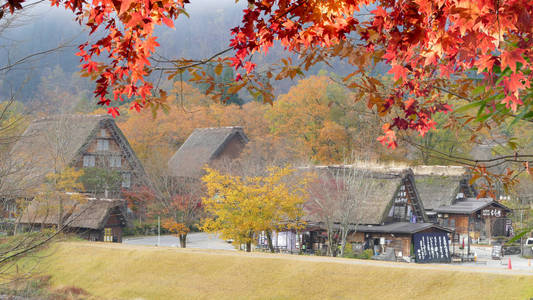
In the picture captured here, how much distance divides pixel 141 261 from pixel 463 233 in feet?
75.3

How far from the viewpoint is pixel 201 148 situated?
37.3 meters

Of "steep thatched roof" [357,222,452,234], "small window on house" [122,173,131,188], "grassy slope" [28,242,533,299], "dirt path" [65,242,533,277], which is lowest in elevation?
"grassy slope" [28,242,533,299]

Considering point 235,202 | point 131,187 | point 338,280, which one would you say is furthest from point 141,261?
point 131,187

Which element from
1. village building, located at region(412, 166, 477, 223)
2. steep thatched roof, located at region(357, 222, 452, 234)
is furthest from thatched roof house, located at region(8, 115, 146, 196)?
village building, located at region(412, 166, 477, 223)

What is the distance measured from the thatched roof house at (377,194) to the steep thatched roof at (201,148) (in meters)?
12.3

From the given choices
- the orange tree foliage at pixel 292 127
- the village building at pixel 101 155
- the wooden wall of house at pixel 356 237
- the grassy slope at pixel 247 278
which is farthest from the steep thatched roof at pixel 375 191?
the village building at pixel 101 155

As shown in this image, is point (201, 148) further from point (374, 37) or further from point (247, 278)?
point (374, 37)

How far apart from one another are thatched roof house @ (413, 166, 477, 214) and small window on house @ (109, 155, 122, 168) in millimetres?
18857

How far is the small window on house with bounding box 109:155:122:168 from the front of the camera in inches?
1218

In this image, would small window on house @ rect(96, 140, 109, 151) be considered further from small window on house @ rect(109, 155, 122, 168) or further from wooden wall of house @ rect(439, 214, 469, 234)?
wooden wall of house @ rect(439, 214, 469, 234)

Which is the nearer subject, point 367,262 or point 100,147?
point 367,262

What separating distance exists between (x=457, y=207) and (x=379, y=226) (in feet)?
35.5

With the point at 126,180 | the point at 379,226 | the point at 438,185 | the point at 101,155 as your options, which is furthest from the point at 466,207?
the point at 101,155

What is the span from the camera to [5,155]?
8.37m
